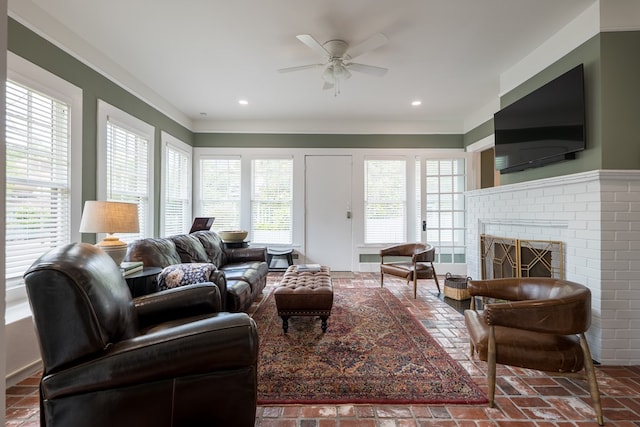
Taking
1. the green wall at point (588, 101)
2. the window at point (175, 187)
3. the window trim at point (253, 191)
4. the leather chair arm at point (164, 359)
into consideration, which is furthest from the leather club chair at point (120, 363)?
the window trim at point (253, 191)

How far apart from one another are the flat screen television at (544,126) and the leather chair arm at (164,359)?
117 inches

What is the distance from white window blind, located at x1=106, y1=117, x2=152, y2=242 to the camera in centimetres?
334

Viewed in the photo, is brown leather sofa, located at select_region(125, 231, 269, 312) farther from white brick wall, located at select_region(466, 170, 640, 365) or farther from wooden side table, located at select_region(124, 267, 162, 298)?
white brick wall, located at select_region(466, 170, 640, 365)

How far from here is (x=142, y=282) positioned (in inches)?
94.2

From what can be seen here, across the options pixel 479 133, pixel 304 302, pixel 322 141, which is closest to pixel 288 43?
pixel 304 302

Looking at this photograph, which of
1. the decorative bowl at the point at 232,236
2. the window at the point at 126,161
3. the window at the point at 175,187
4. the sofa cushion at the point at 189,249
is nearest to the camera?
the window at the point at 126,161

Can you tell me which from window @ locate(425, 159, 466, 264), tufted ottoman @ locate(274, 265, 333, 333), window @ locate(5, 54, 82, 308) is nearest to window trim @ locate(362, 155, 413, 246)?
window @ locate(425, 159, 466, 264)

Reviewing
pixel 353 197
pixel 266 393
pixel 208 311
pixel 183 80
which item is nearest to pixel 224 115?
pixel 183 80

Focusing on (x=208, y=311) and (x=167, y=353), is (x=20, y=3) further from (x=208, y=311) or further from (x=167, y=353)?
(x=167, y=353)

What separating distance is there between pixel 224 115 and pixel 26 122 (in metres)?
3.12

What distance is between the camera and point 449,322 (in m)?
3.08

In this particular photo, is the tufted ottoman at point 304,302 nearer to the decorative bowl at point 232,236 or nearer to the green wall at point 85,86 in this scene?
the decorative bowl at point 232,236

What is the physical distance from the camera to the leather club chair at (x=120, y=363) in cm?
114

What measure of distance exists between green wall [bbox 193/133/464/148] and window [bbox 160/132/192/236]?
0.58 metres
